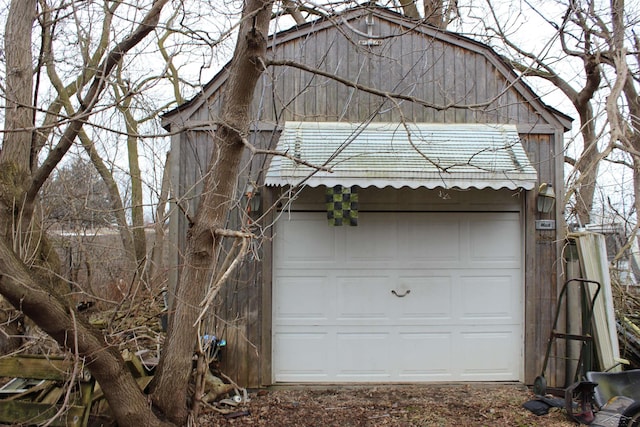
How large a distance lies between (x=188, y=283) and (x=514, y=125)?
14.7 ft

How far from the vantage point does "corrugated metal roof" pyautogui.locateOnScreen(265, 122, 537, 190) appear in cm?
540

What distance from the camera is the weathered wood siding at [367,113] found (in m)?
5.91

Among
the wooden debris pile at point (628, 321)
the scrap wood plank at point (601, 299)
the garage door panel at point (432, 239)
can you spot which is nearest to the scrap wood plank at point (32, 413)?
the garage door panel at point (432, 239)

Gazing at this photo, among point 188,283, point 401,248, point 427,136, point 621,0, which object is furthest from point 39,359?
point 621,0

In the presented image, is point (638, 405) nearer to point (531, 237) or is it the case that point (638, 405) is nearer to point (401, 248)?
point (531, 237)

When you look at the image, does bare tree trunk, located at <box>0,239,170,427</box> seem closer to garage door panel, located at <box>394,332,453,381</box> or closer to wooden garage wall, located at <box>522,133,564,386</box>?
garage door panel, located at <box>394,332,453,381</box>

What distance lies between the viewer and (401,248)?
6.21 m

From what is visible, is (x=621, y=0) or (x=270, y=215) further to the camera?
(x=621, y=0)

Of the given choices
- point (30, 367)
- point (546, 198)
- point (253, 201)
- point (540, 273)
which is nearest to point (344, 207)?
point (253, 201)

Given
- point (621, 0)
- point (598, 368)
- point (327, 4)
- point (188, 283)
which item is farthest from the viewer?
point (621, 0)

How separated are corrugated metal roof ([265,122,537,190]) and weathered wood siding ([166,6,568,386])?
239mm

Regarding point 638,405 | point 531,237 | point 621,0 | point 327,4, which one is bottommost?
point 638,405

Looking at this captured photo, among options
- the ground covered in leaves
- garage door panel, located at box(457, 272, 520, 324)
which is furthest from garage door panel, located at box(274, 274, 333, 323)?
garage door panel, located at box(457, 272, 520, 324)

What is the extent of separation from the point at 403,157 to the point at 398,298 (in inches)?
72.3
